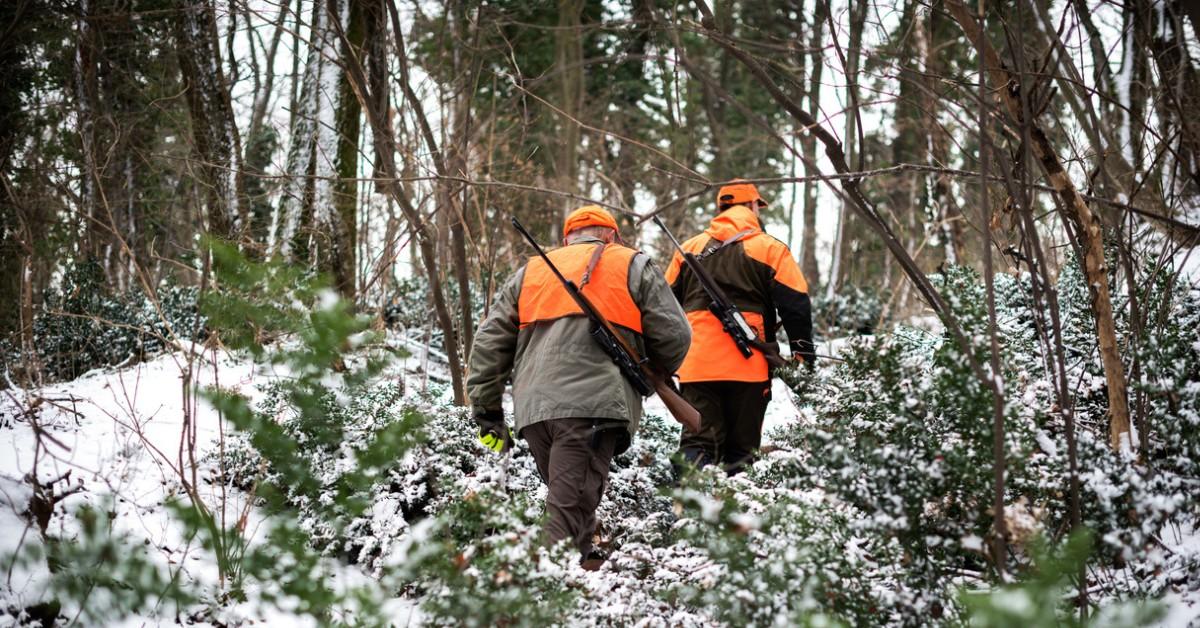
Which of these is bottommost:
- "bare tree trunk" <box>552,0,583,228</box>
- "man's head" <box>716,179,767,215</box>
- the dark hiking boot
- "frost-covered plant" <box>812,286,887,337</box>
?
the dark hiking boot

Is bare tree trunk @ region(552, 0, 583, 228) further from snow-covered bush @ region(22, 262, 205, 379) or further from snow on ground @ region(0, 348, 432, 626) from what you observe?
snow on ground @ region(0, 348, 432, 626)

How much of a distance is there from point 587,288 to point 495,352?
60cm

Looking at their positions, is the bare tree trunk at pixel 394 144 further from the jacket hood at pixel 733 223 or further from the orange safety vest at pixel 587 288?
the jacket hood at pixel 733 223

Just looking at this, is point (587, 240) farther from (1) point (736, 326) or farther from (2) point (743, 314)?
(2) point (743, 314)

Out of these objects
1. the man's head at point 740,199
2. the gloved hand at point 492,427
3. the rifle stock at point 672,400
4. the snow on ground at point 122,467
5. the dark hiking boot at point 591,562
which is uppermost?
the man's head at point 740,199

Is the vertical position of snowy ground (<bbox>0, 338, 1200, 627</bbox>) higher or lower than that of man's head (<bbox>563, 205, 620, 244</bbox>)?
lower

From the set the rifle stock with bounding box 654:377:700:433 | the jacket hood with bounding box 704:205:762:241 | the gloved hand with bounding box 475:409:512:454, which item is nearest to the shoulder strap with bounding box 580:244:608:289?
the rifle stock with bounding box 654:377:700:433

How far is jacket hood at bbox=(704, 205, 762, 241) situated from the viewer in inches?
226

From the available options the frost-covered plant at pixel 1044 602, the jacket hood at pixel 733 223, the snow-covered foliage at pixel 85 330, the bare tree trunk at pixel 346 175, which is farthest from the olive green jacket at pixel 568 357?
the snow-covered foliage at pixel 85 330

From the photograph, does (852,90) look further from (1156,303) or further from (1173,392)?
(1156,303)

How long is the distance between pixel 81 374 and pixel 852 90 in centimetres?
859

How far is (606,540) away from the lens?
193 inches

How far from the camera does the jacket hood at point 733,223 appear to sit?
18.9ft

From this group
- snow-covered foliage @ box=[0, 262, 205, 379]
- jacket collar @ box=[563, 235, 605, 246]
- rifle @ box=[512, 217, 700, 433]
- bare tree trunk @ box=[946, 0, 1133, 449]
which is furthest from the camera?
snow-covered foliage @ box=[0, 262, 205, 379]
